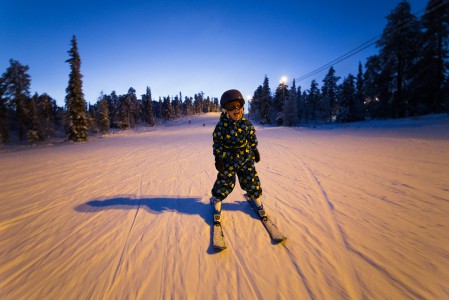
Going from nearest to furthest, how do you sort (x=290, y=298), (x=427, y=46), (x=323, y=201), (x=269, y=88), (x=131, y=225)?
(x=290, y=298)
(x=131, y=225)
(x=323, y=201)
(x=427, y=46)
(x=269, y=88)

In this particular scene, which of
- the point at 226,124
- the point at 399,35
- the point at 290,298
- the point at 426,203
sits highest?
the point at 399,35

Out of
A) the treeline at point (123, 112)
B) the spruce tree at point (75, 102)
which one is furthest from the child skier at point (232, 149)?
the treeline at point (123, 112)

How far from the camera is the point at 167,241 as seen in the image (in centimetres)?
279

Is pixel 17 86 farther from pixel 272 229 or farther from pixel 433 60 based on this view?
pixel 433 60

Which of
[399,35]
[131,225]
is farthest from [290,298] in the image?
[399,35]

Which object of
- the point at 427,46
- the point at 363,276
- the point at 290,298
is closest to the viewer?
the point at 290,298

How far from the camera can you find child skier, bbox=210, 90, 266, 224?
3.04 m

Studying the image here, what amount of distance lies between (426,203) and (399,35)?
91.8 ft

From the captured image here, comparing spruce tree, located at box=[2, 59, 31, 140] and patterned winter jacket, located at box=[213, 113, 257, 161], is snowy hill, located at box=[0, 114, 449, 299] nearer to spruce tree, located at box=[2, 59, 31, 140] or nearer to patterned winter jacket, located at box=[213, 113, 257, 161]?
patterned winter jacket, located at box=[213, 113, 257, 161]

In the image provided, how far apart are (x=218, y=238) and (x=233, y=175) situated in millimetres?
1041

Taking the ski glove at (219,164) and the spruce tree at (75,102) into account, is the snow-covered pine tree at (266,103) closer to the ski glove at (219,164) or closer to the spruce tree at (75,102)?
the spruce tree at (75,102)

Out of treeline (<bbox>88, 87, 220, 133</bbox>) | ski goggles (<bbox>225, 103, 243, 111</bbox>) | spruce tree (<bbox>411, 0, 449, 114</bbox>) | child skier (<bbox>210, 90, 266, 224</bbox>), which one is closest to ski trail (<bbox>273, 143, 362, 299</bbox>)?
child skier (<bbox>210, 90, 266, 224</bbox>)

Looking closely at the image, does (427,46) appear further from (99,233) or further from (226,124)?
(99,233)

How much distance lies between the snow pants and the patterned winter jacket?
32 millimetres
